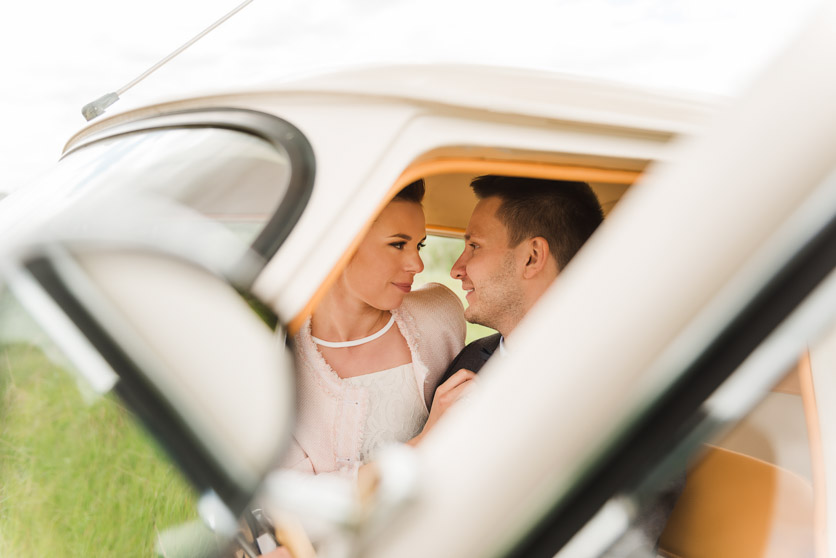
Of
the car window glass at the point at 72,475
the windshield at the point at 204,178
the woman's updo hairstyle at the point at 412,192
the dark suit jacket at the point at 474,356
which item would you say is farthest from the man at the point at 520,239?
the car window glass at the point at 72,475

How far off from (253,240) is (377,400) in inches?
50.6

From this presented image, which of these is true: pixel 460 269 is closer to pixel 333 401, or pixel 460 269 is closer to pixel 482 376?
pixel 333 401

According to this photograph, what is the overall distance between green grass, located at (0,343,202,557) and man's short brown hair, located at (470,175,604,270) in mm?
1548

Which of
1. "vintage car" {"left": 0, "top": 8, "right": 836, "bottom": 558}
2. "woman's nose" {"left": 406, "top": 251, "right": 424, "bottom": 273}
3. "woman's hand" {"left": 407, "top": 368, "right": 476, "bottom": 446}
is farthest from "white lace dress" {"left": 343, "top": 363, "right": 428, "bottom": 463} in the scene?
"vintage car" {"left": 0, "top": 8, "right": 836, "bottom": 558}

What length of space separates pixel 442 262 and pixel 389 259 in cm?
82

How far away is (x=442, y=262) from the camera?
2906 millimetres

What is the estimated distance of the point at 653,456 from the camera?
69 centimetres

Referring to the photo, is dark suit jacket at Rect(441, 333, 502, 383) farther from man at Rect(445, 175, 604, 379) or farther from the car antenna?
the car antenna

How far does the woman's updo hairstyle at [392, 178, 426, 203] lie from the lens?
80.8 inches

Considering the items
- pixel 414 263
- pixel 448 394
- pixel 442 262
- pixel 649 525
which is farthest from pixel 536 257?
pixel 649 525

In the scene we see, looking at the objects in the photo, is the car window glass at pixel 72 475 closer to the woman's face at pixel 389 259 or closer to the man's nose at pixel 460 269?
the woman's face at pixel 389 259

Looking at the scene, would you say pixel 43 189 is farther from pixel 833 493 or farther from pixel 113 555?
pixel 833 493

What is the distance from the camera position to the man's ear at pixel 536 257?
2074mm

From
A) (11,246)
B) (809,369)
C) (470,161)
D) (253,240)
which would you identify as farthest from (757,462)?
(11,246)
